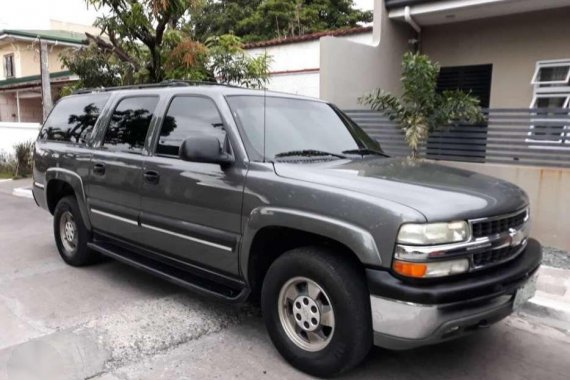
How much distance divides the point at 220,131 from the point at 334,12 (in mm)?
20013

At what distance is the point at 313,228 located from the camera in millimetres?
3119

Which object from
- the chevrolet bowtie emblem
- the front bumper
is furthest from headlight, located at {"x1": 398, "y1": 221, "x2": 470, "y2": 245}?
the chevrolet bowtie emblem

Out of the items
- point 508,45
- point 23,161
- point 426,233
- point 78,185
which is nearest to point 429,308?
point 426,233

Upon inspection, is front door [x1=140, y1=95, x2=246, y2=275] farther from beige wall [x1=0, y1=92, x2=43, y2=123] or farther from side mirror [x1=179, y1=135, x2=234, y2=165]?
beige wall [x1=0, y1=92, x2=43, y2=123]

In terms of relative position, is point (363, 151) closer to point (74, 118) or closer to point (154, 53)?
point (74, 118)

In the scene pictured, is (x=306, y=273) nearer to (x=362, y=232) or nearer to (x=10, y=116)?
(x=362, y=232)

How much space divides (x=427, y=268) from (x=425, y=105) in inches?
179

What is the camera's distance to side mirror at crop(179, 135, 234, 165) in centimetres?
350

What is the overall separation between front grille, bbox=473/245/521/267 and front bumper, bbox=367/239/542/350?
0.08 meters

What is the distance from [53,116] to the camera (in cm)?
612

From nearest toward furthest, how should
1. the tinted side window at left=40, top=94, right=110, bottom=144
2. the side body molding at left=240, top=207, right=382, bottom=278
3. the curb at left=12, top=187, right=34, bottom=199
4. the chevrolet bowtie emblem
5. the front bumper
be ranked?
the front bumper
the side body molding at left=240, top=207, right=382, bottom=278
the chevrolet bowtie emblem
the tinted side window at left=40, top=94, right=110, bottom=144
the curb at left=12, top=187, right=34, bottom=199

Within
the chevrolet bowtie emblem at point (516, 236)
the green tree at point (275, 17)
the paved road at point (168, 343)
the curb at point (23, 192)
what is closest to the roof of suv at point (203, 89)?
the paved road at point (168, 343)

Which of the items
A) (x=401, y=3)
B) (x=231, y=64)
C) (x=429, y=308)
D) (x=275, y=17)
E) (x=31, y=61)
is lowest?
(x=429, y=308)

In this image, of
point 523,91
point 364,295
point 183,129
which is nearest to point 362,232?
point 364,295
